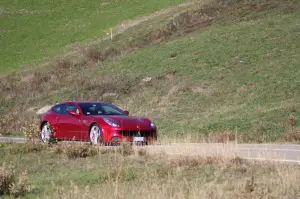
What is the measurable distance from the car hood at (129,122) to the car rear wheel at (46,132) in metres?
2.19

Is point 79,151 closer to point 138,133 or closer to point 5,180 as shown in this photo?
point 138,133

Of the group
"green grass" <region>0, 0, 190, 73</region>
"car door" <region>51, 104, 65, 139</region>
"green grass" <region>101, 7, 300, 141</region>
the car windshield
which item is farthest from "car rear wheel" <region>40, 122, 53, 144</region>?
"green grass" <region>0, 0, 190, 73</region>

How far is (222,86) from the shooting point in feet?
101

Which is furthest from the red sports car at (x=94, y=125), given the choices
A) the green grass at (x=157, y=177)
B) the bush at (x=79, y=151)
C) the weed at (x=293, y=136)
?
the weed at (x=293, y=136)

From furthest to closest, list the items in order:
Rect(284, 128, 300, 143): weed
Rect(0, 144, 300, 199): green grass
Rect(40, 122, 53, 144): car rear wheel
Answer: Rect(40, 122, 53, 144): car rear wheel, Rect(284, 128, 300, 143): weed, Rect(0, 144, 300, 199): green grass

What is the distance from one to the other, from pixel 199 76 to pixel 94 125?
14.1 m

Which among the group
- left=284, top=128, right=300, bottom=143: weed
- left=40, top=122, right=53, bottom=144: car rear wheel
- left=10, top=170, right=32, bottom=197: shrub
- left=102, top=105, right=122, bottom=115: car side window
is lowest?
left=10, top=170, right=32, bottom=197: shrub

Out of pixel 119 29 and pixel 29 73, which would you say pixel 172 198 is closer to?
pixel 29 73

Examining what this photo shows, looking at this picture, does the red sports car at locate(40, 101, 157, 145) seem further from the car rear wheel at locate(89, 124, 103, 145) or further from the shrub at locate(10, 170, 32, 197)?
the shrub at locate(10, 170, 32, 197)

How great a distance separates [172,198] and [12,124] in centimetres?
2357

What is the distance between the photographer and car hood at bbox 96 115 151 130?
19.3 meters

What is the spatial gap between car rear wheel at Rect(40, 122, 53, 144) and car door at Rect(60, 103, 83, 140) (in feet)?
1.37

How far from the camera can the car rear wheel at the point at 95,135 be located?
19.3 meters

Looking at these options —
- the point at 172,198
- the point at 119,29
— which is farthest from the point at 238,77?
the point at 119,29
